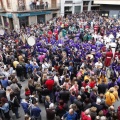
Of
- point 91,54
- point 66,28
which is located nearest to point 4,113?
point 91,54

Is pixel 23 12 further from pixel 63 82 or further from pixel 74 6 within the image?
pixel 63 82

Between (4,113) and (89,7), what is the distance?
116ft

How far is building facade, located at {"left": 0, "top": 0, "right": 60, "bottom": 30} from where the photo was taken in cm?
2822

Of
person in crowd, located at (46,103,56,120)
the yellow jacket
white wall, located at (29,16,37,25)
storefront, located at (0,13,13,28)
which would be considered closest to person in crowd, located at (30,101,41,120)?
person in crowd, located at (46,103,56,120)

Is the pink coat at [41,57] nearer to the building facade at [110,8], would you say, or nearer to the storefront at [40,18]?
the storefront at [40,18]

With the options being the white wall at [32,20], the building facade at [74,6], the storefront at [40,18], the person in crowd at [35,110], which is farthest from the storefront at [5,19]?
the person in crowd at [35,110]

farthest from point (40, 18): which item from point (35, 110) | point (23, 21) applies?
point (35, 110)

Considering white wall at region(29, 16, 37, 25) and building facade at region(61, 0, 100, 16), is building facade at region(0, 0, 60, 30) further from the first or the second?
building facade at region(61, 0, 100, 16)

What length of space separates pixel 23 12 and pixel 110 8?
16.2m

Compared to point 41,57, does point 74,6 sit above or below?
above

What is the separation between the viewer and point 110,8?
34.7m

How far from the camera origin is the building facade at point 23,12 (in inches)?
1111

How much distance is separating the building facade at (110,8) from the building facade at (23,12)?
9.30 metres

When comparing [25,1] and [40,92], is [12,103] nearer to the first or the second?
[40,92]
